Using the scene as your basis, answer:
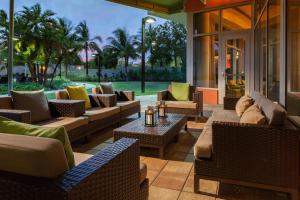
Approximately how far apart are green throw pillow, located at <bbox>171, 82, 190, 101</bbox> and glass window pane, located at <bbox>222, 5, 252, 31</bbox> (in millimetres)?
2484

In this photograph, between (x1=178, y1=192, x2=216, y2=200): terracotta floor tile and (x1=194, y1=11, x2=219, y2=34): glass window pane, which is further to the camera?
(x1=194, y1=11, x2=219, y2=34): glass window pane

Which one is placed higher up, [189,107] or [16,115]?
[16,115]

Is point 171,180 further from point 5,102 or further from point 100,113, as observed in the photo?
point 5,102

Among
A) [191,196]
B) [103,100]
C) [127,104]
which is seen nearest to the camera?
[191,196]

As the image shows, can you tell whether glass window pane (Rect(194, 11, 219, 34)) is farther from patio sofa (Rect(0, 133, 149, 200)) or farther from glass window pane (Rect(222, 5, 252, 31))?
patio sofa (Rect(0, 133, 149, 200))

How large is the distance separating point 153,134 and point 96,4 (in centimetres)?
5098

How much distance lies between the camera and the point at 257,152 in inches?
82.3

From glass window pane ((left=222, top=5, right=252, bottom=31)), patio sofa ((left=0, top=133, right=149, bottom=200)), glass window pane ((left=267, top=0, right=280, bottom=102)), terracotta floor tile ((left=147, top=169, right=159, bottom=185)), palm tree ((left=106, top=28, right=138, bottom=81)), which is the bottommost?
terracotta floor tile ((left=147, top=169, right=159, bottom=185))

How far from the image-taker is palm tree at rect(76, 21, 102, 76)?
784 inches

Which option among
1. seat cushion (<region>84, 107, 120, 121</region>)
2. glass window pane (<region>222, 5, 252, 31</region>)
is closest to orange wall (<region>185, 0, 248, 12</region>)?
glass window pane (<region>222, 5, 252, 31</region>)

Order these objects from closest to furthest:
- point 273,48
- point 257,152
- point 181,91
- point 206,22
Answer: point 257,152 → point 273,48 → point 181,91 → point 206,22

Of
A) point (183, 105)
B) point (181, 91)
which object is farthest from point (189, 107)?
point (181, 91)

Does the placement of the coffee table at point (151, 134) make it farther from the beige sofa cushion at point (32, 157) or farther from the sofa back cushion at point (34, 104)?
the beige sofa cushion at point (32, 157)

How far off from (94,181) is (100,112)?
3.12m
